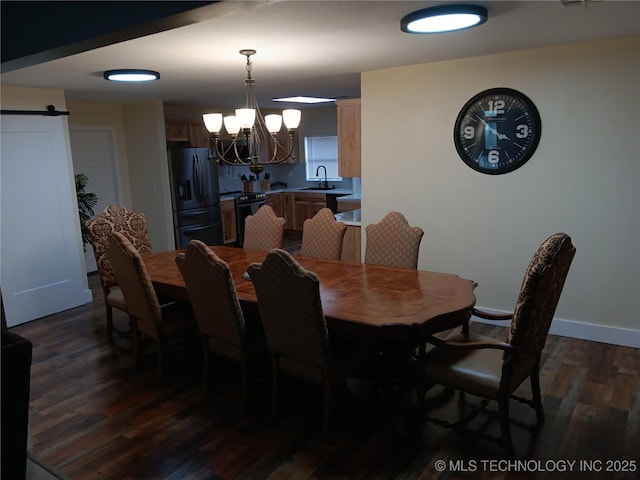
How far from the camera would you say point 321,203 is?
26.3 ft

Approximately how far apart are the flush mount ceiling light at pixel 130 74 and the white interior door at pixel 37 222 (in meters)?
1.27

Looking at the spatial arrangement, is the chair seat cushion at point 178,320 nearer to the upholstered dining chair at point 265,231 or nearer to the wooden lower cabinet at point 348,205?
the upholstered dining chair at point 265,231

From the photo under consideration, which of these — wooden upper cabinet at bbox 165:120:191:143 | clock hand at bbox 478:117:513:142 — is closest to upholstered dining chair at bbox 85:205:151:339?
wooden upper cabinet at bbox 165:120:191:143

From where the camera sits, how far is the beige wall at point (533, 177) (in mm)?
3479

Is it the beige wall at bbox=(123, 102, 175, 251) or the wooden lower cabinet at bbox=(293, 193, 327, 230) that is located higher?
the beige wall at bbox=(123, 102, 175, 251)

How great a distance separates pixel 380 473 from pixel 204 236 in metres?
5.18

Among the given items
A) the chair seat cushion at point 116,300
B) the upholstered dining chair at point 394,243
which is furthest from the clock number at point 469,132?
the chair seat cushion at point 116,300

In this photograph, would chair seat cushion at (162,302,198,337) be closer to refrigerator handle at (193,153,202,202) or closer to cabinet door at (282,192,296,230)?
refrigerator handle at (193,153,202,202)

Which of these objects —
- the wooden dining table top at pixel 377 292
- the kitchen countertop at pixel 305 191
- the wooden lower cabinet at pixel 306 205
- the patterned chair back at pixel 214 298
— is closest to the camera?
the wooden dining table top at pixel 377 292

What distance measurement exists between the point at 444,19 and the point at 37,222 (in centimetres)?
420

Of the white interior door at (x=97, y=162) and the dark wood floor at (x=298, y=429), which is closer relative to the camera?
the dark wood floor at (x=298, y=429)

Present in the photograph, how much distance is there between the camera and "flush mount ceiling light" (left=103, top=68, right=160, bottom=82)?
3811mm

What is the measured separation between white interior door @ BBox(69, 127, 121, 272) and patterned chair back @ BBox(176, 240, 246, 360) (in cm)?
382

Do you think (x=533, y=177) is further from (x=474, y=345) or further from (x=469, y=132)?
(x=474, y=345)
